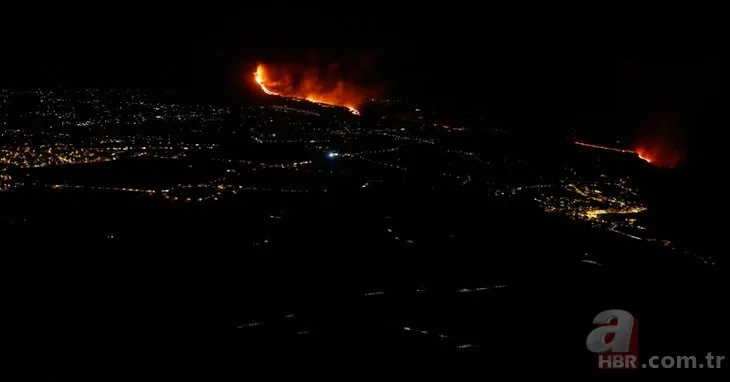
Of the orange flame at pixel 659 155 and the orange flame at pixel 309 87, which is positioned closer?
the orange flame at pixel 659 155

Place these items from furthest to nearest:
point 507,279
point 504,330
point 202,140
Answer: point 202,140, point 507,279, point 504,330

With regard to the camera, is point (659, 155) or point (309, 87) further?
point (309, 87)

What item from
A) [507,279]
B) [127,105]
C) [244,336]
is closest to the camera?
[244,336]

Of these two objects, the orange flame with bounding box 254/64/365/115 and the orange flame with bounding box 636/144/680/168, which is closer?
the orange flame with bounding box 636/144/680/168

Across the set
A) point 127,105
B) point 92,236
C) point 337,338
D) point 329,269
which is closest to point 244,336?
point 337,338

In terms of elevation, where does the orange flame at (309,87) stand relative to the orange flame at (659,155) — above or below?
above

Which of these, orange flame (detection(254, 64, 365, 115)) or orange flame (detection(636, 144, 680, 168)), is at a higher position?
orange flame (detection(254, 64, 365, 115))

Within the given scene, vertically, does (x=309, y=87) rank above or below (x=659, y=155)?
above

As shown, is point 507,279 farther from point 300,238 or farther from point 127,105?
point 127,105
